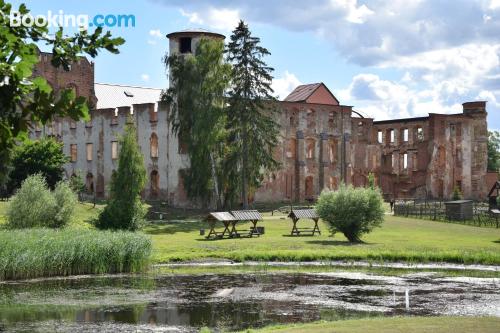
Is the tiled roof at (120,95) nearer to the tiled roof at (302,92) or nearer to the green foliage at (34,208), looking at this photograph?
the tiled roof at (302,92)

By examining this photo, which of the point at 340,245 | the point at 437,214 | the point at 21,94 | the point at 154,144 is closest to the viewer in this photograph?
the point at 21,94

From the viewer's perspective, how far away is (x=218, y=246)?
29969mm

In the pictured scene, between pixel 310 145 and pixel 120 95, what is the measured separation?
18.9 m

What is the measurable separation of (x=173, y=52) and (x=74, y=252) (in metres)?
30.3

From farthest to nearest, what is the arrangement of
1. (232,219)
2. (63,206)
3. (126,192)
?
(232,219) < (126,192) < (63,206)

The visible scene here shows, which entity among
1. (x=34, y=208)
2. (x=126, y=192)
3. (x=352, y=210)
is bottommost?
(x=352, y=210)

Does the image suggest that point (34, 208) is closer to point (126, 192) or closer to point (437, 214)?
point (126, 192)

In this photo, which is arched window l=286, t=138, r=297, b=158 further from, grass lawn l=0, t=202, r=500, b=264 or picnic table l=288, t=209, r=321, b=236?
picnic table l=288, t=209, r=321, b=236

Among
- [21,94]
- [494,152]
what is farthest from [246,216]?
[494,152]

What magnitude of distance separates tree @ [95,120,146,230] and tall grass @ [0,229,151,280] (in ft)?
20.9

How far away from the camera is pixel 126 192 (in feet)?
104

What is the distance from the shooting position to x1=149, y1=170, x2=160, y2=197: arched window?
2142 inches

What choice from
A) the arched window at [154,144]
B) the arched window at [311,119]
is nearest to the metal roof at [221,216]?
the arched window at [154,144]

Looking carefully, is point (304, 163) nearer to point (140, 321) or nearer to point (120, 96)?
point (120, 96)
